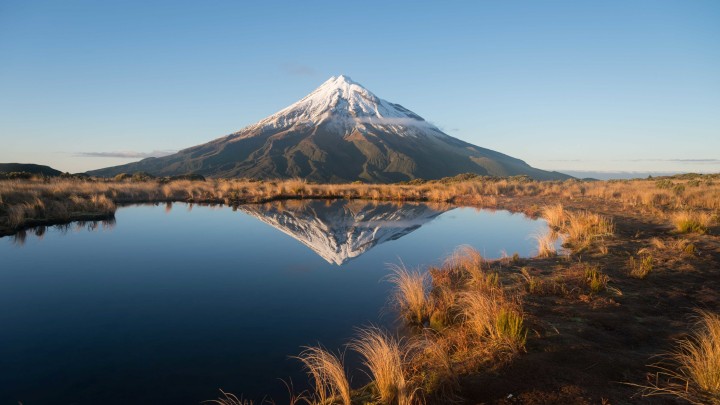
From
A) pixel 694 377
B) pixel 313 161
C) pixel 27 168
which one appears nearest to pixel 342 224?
pixel 694 377

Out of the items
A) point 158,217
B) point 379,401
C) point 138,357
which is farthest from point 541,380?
point 158,217

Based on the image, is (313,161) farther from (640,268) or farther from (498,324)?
(498,324)

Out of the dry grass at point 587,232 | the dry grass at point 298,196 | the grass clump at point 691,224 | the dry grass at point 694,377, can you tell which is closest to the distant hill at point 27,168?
the dry grass at point 298,196

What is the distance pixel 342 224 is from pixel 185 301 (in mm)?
10775

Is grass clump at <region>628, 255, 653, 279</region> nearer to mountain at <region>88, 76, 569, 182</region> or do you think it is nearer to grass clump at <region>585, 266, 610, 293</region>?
grass clump at <region>585, 266, 610, 293</region>

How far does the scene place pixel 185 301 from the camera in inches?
310

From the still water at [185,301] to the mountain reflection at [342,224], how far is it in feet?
0.48

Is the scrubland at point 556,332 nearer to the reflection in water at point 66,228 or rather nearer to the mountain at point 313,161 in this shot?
the reflection in water at point 66,228

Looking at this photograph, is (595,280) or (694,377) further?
(595,280)

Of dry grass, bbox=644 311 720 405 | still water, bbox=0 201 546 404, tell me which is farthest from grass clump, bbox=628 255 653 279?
dry grass, bbox=644 311 720 405

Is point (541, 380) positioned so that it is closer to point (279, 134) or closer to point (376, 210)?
point (376, 210)

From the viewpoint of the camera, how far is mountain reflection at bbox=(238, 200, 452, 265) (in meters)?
13.4

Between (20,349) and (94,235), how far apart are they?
34.1 feet

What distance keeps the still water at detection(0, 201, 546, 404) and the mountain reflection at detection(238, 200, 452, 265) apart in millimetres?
Answer: 147
